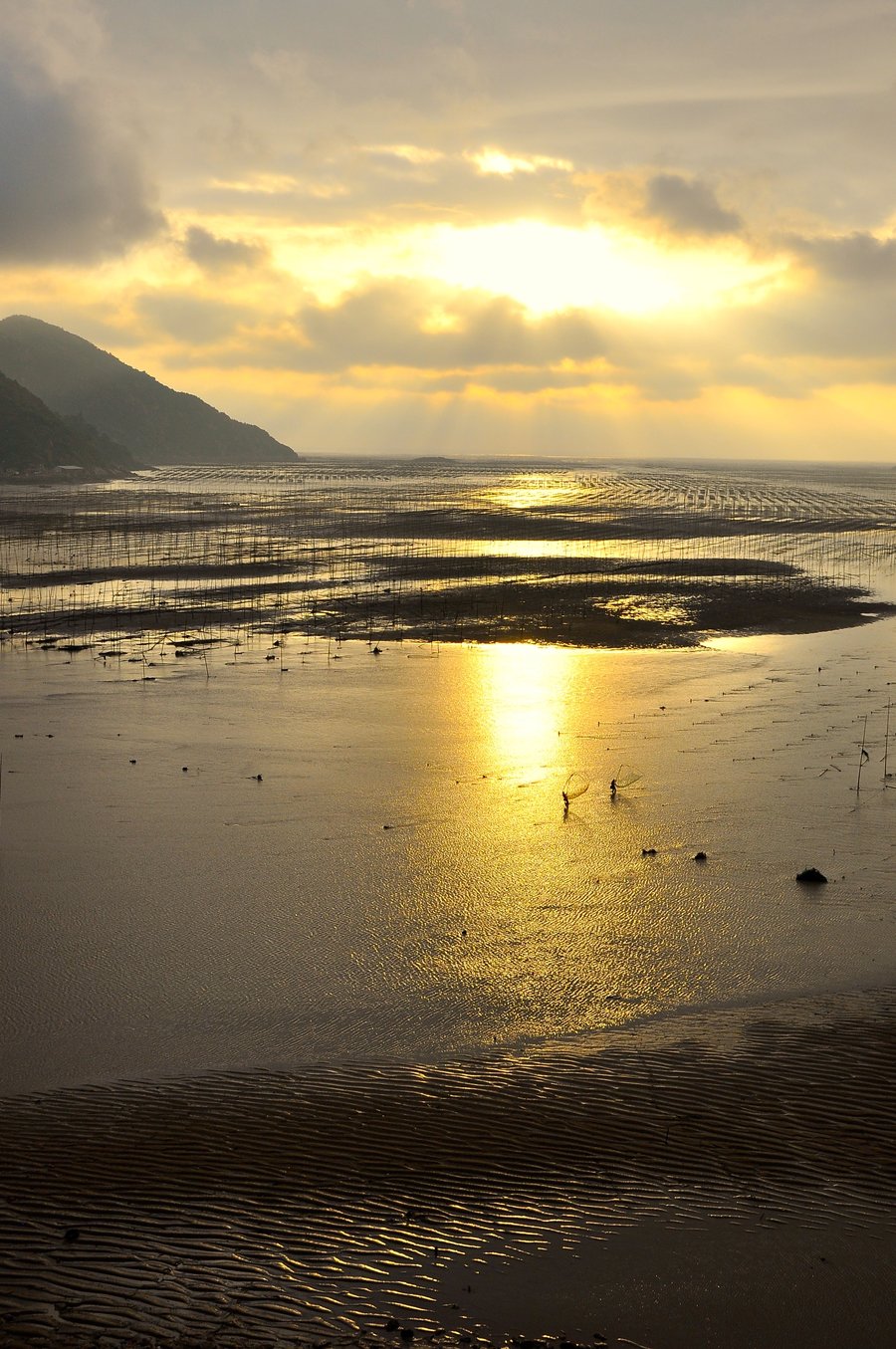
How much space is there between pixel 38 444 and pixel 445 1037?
168 m

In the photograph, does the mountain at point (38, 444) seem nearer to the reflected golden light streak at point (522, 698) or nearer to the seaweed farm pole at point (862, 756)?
the reflected golden light streak at point (522, 698)

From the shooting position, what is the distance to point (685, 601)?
47.1m

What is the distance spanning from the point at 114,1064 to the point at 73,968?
2.48 m

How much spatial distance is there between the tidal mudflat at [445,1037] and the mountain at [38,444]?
145607 millimetres

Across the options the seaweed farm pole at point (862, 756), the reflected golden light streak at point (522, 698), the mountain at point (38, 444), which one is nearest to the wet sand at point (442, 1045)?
the seaweed farm pole at point (862, 756)

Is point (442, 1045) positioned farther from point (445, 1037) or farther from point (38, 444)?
point (38, 444)

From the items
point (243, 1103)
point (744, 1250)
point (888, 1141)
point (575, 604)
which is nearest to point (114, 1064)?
point (243, 1103)

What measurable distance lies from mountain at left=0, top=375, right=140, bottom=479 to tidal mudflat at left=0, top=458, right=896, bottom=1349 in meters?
146

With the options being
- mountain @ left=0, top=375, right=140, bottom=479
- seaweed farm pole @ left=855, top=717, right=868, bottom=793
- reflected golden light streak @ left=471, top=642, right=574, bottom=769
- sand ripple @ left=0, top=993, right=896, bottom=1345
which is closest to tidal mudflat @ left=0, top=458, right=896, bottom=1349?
sand ripple @ left=0, top=993, right=896, bottom=1345

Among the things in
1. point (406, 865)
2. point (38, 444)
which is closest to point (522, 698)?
point (406, 865)

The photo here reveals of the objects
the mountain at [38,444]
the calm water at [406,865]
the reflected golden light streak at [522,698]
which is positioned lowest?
the calm water at [406,865]

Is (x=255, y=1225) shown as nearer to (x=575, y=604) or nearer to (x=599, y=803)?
(x=599, y=803)

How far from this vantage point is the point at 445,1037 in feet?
38.0

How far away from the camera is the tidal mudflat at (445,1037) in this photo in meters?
7.91
